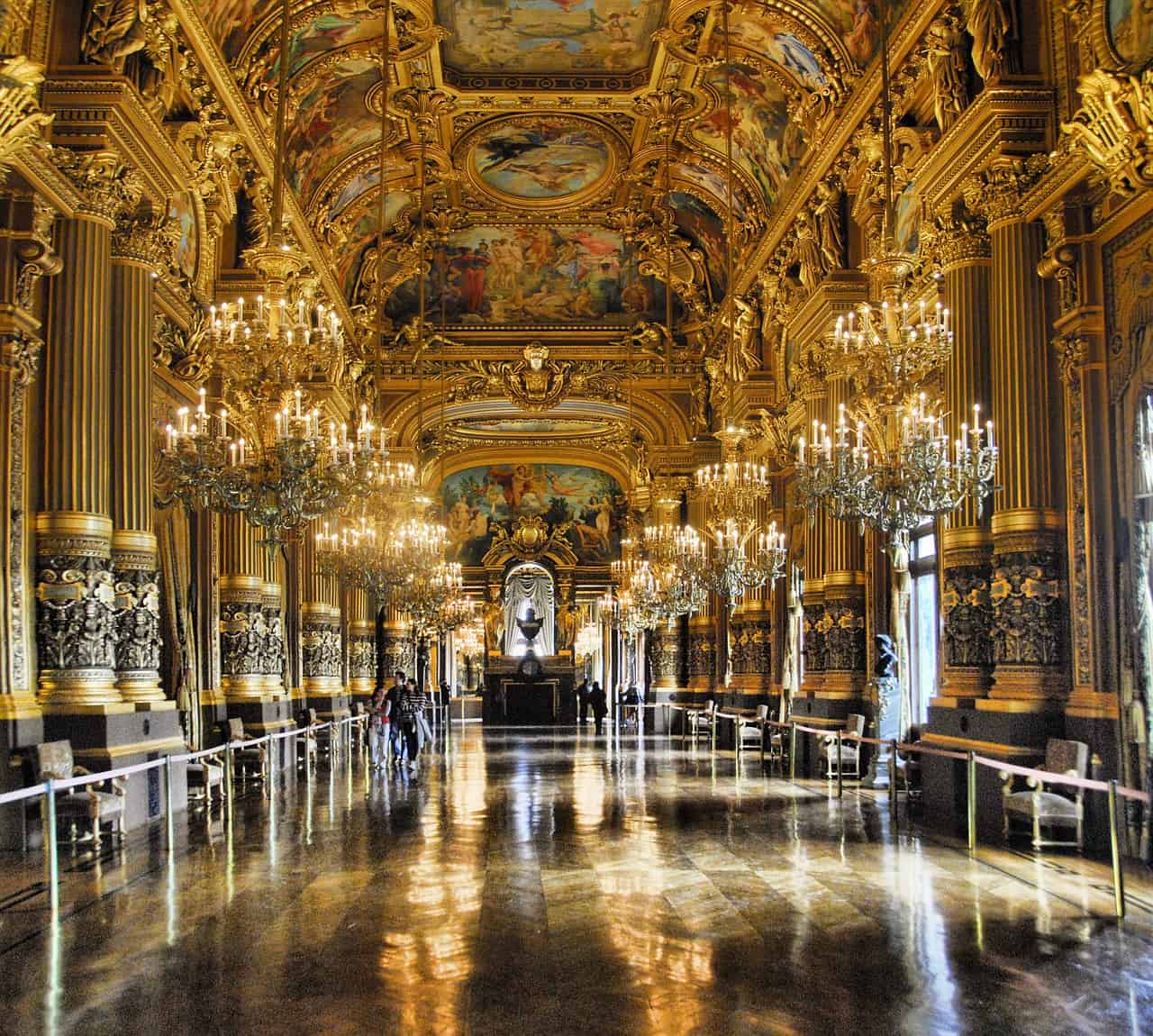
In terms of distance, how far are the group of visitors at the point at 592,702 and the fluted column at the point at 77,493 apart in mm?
24306

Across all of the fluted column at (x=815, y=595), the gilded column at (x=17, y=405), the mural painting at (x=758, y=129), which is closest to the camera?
the gilded column at (x=17, y=405)

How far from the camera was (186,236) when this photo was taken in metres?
16.0

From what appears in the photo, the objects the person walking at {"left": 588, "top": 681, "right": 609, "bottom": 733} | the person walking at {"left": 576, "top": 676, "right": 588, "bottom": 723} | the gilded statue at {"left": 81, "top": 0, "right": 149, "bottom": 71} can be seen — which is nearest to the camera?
the gilded statue at {"left": 81, "top": 0, "right": 149, "bottom": 71}

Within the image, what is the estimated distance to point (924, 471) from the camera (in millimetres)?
9625

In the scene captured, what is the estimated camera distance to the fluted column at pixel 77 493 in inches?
432

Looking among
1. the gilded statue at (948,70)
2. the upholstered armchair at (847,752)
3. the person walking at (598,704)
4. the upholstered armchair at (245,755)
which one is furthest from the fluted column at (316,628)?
the gilded statue at (948,70)

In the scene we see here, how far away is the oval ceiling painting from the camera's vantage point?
21.9 m

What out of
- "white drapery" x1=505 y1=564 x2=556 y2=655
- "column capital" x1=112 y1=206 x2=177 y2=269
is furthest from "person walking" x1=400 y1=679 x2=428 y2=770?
"white drapery" x1=505 y1=564 x2=556 y2=655

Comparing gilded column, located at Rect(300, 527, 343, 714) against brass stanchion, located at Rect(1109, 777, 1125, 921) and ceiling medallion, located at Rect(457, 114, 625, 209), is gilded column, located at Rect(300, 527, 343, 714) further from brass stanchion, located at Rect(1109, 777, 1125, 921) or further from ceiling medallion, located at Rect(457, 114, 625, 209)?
brass stanchion, located at Rect(1109, 777, 1125, 921)

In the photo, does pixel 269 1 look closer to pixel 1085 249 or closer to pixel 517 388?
pixel 1085 249

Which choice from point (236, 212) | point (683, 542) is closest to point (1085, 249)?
point (683, 542)

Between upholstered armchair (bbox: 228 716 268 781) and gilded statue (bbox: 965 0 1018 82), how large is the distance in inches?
462

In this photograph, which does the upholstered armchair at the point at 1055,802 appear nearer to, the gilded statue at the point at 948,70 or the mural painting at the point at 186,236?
the gilded statue at the point at 948,70

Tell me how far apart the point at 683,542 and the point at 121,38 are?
991 cm
